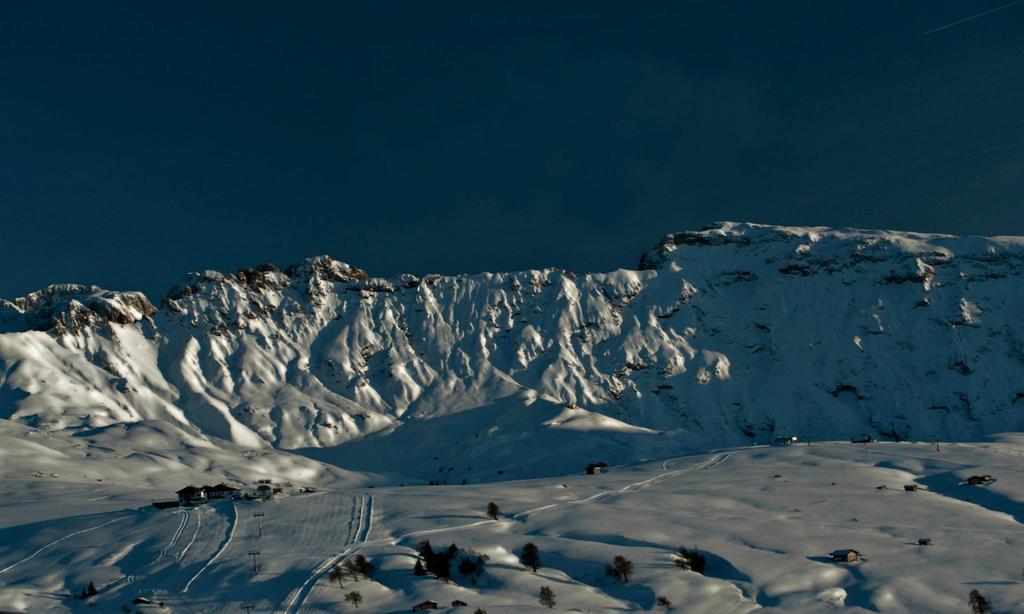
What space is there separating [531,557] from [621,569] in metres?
8.30

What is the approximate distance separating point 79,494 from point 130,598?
225 ft

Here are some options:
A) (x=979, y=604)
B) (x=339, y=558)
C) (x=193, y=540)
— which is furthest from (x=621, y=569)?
(x=193, y=540)

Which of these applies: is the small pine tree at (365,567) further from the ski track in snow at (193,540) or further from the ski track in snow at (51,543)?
the ski track in snow at (51,543)

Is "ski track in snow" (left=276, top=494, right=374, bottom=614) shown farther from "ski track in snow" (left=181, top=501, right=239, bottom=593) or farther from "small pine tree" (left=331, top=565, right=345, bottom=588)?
"ski track in snow" (left=181, top=501, right=239, bottom=593)

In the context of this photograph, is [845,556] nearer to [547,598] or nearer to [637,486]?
[547,598]

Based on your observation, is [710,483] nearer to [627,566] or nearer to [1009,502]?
[1009,502]

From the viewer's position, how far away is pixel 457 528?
310 ft

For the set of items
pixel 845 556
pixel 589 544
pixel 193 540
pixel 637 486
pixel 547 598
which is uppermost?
pixel 637 486

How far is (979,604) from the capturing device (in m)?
65.6

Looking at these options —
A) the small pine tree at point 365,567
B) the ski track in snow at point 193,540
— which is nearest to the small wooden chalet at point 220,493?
the ski track in snow at point 193,540

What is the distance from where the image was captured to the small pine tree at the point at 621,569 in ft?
251

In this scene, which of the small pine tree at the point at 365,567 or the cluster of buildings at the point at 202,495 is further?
the cluster of buildings at the point at 202,495

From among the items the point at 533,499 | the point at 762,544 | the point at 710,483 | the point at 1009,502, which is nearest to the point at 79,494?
the point at 533,499

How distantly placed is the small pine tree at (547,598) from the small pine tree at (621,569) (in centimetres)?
736
